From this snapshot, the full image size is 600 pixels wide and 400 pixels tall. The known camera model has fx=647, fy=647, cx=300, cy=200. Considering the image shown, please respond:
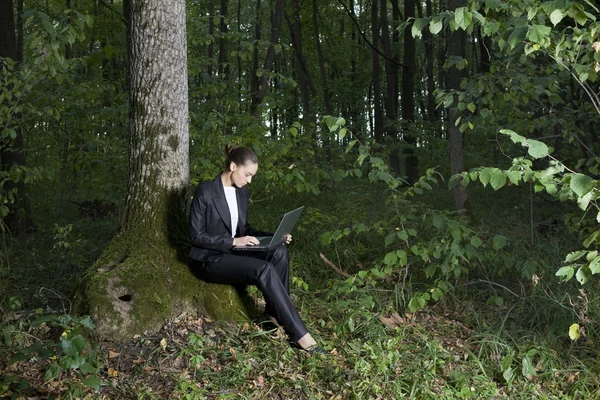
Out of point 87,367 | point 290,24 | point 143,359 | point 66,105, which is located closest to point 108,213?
point 66,105

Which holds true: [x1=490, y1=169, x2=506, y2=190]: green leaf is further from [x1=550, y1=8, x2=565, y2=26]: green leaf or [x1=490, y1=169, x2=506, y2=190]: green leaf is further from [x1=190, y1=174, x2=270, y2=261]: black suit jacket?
[x1=190, y1=174, x2=270, y2=261]: black suit jacket

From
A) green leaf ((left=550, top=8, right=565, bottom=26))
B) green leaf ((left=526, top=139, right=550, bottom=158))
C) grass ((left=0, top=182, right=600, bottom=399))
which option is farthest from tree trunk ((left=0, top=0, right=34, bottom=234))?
green leaf ((left=550, top=8, right=565, bottom=26))

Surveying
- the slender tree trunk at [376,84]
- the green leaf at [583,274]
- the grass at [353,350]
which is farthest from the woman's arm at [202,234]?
the slender tree trunk at [376,84]

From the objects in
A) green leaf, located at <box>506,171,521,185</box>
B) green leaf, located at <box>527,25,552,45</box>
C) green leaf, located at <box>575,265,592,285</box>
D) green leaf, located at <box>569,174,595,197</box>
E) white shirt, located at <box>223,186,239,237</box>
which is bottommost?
green leaf, located at <box>575,265,592,285</box>

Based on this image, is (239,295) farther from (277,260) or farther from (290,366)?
(290,366)

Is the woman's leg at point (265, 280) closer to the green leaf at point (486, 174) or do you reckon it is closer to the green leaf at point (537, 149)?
the green leaf at point (486, 174)

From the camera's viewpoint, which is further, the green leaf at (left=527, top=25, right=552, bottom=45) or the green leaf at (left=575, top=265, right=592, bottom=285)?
the green leaf at (left=575, top=265, right=592, bottom=285)

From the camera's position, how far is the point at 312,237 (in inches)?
307

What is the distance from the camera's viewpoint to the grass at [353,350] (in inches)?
180

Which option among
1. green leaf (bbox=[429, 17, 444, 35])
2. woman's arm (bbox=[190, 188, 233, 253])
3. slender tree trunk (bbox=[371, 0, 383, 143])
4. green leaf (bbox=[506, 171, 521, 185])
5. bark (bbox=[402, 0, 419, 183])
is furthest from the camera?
slender tree trunk (bbox=[371, 0, 383, 143])

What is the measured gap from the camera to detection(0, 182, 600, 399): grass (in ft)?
15.0

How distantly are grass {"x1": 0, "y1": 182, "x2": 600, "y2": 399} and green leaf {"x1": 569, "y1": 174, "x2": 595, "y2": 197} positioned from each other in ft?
5.32

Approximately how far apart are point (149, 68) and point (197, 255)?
1695 millimetres

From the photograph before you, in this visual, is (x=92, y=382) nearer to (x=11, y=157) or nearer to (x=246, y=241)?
(x=246, y=241)
